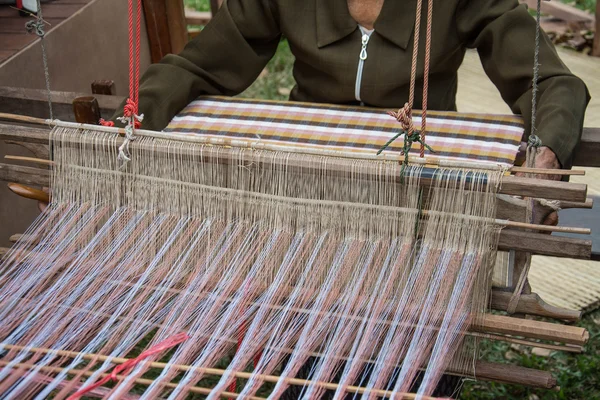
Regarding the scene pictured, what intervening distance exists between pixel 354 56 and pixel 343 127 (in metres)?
0.27

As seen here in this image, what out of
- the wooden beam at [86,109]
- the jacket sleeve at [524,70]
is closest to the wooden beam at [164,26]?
the wooden beam at [86,109]

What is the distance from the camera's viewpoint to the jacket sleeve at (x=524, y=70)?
1.97m

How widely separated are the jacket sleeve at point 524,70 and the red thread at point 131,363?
1021 millimetres

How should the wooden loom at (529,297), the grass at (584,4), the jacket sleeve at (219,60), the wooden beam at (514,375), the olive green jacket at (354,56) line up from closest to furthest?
the wooden loom at (529,297) → the wooden beam at (514,375) → the olive green jacket at (354,56) → the jacket sleeve at (219,60) → the grass at (584,4)

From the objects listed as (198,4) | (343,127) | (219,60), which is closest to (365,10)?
(343,127)

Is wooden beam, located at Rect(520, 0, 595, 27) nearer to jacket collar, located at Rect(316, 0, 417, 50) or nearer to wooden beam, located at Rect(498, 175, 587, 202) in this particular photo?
jacket collar, located at Rect(316, 0, 417, 50)

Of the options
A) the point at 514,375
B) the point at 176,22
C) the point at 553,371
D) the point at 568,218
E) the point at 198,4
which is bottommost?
the point at 553,371

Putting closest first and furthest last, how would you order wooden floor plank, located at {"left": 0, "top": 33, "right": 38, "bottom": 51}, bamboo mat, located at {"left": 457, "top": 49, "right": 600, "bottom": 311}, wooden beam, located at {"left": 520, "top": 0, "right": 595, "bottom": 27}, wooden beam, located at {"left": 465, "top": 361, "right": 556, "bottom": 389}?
wooden beam, located at {"left": 465, "top": 361, "right": 556, "bottom": 389} < wooden floor plank, located at {"left": 0, "top": 33, "right": 38, "bottom": 51} < bamboo mat, located at {"left": 457, "top": 49, "right": 600, "bottom": 311} < wooden beam, located at {"left": 520, "top": 0, "right": 595, "bottom": 27}

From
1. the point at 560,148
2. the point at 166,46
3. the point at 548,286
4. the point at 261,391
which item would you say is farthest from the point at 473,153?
the point at 166,46

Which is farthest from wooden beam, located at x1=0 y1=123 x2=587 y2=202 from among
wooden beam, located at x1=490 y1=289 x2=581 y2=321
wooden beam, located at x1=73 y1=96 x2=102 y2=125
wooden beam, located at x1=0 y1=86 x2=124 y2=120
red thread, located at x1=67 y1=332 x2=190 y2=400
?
wooden beam, located at x1=0 y1=86 x2=124 y2=120

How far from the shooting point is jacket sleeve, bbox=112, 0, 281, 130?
2322 mm

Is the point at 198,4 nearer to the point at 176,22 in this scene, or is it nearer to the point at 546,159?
the point at 176,22

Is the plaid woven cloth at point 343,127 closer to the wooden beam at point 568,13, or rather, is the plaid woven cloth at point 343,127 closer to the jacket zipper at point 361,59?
the jacket zipper at point 361,59

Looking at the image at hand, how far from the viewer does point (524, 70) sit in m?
2.20
